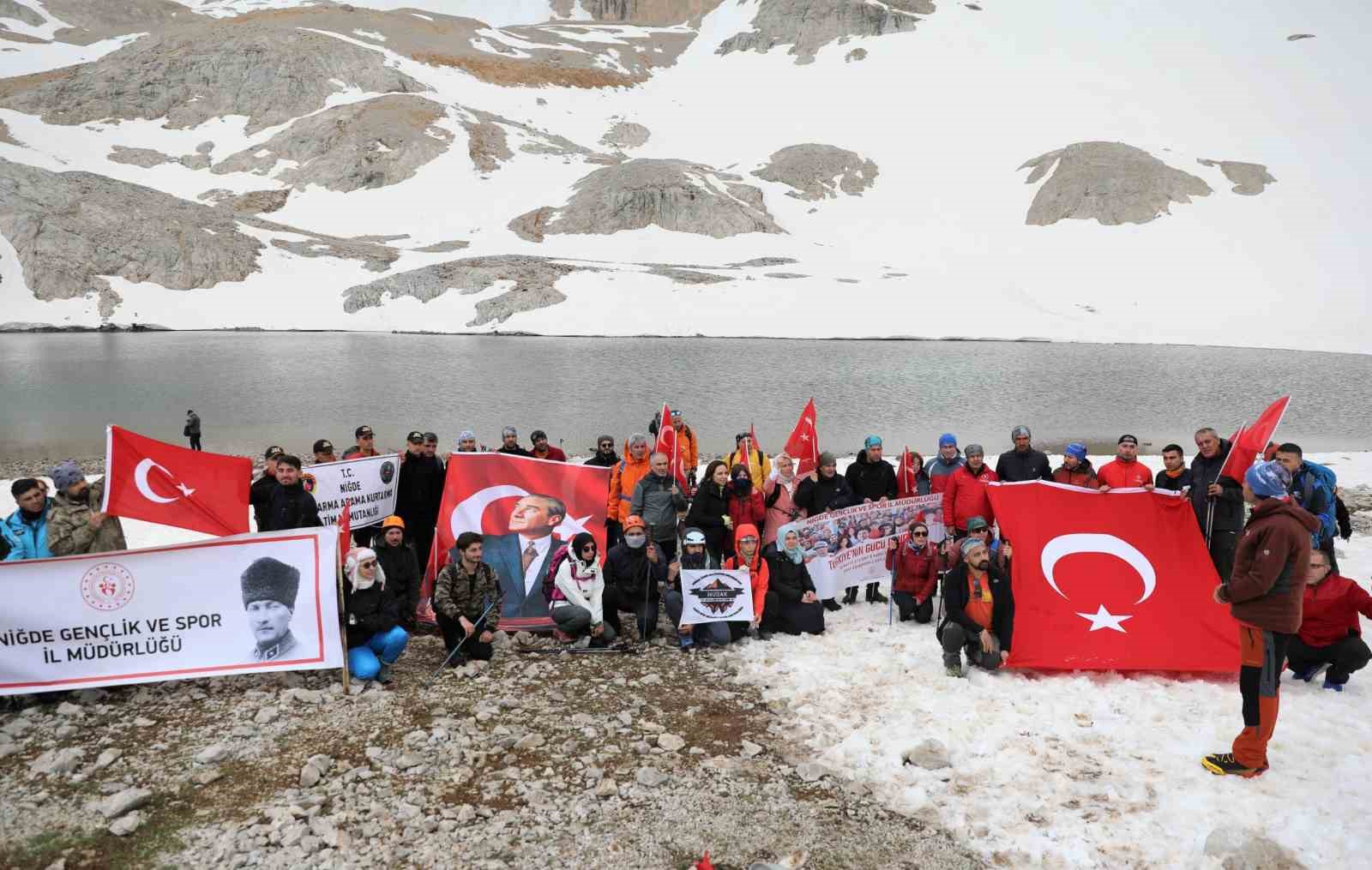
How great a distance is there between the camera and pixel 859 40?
15375 cm

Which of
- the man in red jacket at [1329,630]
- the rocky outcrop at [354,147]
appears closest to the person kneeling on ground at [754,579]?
the man in red jacket at [1329,630]

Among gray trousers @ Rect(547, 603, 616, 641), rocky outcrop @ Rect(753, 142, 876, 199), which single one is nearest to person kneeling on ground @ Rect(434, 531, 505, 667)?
gray trousers @ Rect(547, 603, 616, 641)

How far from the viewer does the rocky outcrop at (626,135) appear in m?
124

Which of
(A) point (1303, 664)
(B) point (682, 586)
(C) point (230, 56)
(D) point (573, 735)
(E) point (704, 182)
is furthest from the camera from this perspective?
(C) point (230, 56)

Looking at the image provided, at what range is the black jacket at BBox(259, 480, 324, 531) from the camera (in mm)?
8023

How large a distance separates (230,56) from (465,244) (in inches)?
3063

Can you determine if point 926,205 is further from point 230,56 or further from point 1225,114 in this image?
point 230,56

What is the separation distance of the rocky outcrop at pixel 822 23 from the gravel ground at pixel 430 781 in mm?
164411

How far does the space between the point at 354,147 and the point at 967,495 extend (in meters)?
118

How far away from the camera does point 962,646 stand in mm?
6953

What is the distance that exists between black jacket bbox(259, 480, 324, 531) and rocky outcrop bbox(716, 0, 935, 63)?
16248 centimetres

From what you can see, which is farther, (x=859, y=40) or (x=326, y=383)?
(x=859, y=40)

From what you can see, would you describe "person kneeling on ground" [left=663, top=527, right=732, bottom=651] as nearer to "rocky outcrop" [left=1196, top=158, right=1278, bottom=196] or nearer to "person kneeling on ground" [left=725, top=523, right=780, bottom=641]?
"person kneeling on ground" [left=725, top=523, right=780, bottom=641]

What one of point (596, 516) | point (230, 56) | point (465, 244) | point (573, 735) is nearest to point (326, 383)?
point (596, 516)
